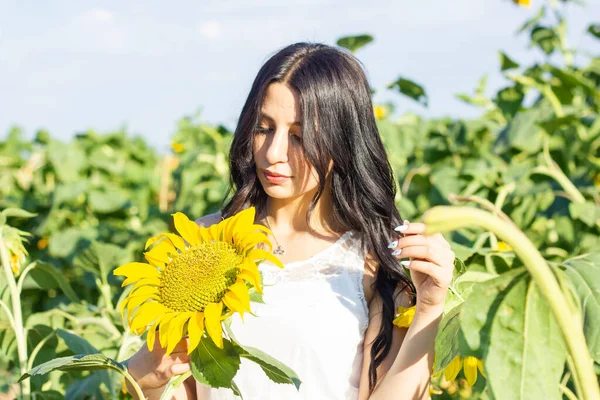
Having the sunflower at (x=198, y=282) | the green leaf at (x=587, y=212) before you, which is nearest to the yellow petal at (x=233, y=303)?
the sunflower at (x=198, y=282)

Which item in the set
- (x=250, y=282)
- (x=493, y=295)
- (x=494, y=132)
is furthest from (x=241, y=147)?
(x=494, y=132)

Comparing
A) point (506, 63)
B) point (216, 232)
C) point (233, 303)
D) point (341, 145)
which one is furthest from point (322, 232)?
point (506, 63)

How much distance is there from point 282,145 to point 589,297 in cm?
58

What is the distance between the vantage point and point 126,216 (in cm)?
375

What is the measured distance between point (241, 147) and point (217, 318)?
0.66 m

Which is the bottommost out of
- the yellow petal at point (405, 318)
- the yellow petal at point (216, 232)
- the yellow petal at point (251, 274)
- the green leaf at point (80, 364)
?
the yellow petal at point (405, 318)

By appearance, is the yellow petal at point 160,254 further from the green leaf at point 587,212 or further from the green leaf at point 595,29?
the green leaf at point 595,29

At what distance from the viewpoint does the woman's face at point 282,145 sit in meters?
1.38

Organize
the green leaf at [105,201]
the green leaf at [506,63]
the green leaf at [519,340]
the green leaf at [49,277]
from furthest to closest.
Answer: the green leaf at [105,201] → the green leaf at [506,63] → the green leaf at [49,277] → the green leaf at [519,340]

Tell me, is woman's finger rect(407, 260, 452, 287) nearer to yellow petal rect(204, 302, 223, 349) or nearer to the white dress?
yellow petal rect(204, 302, 223, 349)

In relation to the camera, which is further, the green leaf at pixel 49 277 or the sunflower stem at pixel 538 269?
the green leaf at pixel 49 277

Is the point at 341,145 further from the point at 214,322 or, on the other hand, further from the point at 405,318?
the point at 214,322

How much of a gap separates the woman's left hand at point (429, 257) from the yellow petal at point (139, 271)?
30cm

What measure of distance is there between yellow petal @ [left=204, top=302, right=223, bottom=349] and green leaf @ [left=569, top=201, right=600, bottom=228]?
1.46 m
